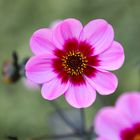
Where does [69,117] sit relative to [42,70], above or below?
below

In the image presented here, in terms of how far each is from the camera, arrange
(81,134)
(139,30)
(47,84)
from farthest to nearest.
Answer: (139,30), (81,134), (47,84)

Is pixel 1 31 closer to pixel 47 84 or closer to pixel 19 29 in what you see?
pixel 19 29

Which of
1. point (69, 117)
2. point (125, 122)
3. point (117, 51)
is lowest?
point (69, 117)

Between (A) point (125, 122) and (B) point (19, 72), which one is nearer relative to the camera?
(A) point (125, 122)

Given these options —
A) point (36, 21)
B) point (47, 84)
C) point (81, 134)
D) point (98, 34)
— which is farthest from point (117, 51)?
point (36, 21)

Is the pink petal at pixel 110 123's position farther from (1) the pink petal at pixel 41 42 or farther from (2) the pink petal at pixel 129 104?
(1) the pink petal at pixel 41 42

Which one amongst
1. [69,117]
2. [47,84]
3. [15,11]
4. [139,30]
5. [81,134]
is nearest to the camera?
[47,84]

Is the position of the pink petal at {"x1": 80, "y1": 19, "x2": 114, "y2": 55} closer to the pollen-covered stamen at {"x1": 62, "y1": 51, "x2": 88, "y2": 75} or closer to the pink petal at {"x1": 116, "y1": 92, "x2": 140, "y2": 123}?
the pollen-covered stamen at {"x1": 62, "y1": 51, "x2": 88, "y2": 75}

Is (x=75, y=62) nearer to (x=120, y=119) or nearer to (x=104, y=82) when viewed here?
(x=104, y=82)
